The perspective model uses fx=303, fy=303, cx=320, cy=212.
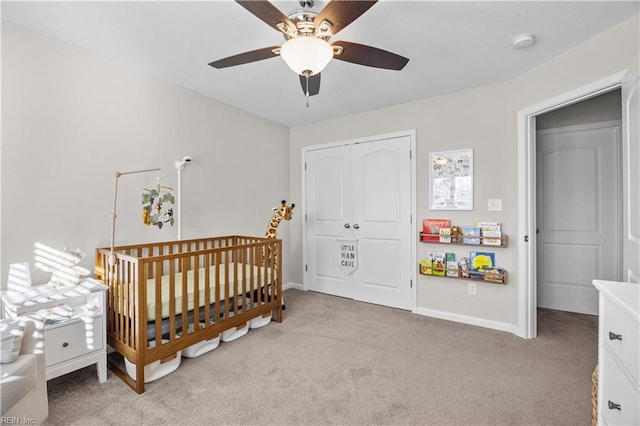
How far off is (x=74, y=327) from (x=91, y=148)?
1.30 meters

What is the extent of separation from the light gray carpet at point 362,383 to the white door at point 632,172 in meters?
0.87

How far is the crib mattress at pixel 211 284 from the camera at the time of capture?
2098 mm

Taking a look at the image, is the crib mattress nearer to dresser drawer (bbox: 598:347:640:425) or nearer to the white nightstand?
the white nightstand

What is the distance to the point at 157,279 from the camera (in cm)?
197

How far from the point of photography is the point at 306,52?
1.46 metres

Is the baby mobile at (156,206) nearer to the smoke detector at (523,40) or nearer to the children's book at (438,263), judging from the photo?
the children's book at (438,263)

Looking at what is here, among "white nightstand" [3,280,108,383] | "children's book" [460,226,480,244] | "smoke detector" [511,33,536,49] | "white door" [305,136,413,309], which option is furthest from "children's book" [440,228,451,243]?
"white nightstand" [3,280,108,383]

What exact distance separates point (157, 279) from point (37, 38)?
71.5 inches

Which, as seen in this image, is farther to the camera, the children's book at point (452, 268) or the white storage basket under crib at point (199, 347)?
the children's book at point (452, 268)

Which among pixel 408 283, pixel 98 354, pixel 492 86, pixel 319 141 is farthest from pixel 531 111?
pixel 98 354

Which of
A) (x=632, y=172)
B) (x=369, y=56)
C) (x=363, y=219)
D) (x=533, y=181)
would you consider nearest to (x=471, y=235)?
(x=533, y=181)

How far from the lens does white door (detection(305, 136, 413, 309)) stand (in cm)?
344

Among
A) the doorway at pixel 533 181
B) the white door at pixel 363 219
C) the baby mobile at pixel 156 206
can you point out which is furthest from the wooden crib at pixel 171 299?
the doorway at pixel 533 181

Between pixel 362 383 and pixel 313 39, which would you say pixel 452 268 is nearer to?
pixel 362 383
